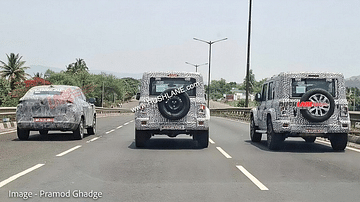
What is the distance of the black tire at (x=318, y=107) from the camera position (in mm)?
11812

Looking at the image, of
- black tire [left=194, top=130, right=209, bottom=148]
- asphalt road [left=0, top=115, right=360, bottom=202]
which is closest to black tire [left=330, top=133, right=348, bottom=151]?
asphalt road [left=0, top=115, right=360, bottom=202]

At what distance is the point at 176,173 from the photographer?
8430 mm

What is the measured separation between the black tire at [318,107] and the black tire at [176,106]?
3.00 meters

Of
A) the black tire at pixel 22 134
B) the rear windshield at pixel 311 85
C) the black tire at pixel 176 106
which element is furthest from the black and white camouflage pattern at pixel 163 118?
the black tire at pixel 22 134

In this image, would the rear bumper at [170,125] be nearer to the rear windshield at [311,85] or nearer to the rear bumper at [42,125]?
the rear windshield at [311,85]

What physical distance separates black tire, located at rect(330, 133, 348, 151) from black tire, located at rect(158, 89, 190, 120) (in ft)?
13.2

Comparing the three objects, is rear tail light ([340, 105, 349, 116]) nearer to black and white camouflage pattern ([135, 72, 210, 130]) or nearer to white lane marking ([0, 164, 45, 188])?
black and white camouflage pattern ([135, 72, 210, 130])

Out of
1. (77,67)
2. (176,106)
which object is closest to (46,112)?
(176,106)

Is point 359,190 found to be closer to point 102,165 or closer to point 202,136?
point 102,165

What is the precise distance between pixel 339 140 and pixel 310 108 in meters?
1.38

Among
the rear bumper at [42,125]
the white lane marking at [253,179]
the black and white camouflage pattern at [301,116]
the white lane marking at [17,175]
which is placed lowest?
the white lane marking at [17,175]

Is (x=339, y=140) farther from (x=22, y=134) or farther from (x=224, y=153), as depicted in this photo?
(x=22, y=134)

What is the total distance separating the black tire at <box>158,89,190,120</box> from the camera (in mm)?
12219

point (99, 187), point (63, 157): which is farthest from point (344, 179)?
point (63, 157)
